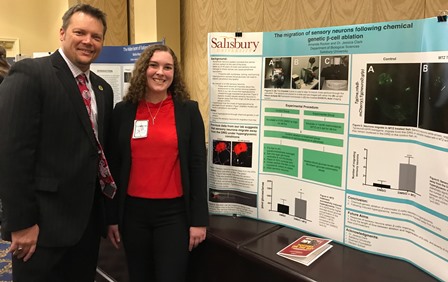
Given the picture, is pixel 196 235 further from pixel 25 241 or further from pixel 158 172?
pixel 25 241

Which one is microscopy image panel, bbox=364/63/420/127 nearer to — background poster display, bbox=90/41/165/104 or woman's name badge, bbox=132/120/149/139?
woman's name badge, bbox=132/120/149/139

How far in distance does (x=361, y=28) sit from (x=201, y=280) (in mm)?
1553

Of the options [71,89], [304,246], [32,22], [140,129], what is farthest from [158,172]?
[32,22]

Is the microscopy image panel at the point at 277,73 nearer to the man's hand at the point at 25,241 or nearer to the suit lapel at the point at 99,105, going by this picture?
the suit lapel at the point at 99,105

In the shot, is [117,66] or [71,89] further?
[117,66]

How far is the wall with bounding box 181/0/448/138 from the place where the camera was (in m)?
1.88

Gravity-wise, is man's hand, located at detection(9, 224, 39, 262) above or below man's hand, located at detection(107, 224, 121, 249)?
above

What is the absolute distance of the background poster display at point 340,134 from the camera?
4.75ft

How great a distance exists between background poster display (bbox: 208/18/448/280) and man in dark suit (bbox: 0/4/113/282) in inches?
31.0

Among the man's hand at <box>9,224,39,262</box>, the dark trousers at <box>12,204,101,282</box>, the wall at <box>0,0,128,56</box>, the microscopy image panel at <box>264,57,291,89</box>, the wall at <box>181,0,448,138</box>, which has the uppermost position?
the wall at <box>0,0,128,56</box>

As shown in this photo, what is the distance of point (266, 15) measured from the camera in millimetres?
2561

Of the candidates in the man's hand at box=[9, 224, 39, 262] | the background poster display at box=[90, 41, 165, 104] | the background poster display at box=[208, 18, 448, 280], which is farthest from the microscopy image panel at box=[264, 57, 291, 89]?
Result: the background poster display at box=[90, 41, 165, 104]

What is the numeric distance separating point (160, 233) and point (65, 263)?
449 mm

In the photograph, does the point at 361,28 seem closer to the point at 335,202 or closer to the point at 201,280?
the point at 335,202
